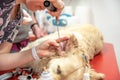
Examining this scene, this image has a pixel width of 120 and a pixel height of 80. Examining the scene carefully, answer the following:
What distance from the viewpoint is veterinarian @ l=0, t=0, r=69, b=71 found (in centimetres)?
87

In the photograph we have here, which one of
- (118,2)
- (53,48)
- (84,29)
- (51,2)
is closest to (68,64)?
(53,48)

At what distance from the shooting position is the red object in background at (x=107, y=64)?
1007 mm

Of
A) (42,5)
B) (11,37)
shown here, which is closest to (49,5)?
(42,5)

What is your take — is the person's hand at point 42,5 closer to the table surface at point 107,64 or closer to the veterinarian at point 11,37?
the veterinarian at point 11,37

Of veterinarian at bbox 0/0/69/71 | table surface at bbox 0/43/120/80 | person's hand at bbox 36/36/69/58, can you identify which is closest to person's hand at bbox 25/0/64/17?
veterinarian at bbox 0/0/69/71

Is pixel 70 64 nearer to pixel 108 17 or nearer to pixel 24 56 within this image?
pixel 24 56

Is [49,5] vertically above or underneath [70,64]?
above

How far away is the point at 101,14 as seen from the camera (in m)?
1.81

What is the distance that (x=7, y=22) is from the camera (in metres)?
0.93

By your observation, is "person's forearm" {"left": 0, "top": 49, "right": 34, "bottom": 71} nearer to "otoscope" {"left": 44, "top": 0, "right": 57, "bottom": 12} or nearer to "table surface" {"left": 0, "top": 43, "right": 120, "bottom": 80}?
"table surface" {"left": 0, "top": 43, "right": 120, "bottom": 80}

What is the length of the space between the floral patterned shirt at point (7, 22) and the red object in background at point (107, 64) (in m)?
0.44

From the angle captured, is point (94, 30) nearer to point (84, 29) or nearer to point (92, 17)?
point (84, 29)

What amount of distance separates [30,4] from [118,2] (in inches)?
39.4

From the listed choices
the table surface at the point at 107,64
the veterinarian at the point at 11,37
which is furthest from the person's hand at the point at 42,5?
the table surface at the point at 107,64
